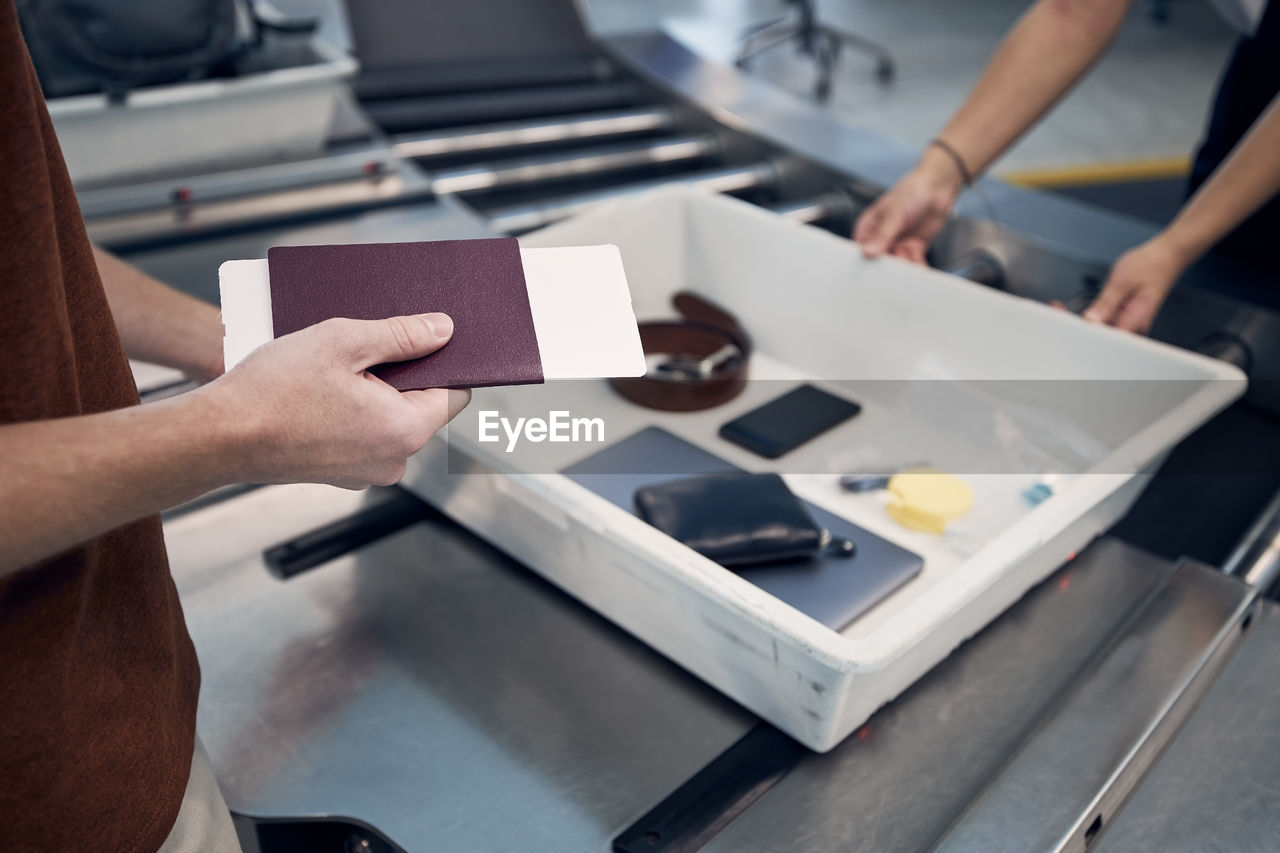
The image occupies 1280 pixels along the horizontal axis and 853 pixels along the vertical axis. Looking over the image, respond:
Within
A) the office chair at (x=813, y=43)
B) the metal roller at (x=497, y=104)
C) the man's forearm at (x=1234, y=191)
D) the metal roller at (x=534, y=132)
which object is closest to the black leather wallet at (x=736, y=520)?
the man's forearm at (x=1234, y=191)

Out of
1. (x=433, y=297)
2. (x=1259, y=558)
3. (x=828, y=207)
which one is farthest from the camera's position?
(x=828, y=207)

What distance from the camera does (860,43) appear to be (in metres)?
4.34

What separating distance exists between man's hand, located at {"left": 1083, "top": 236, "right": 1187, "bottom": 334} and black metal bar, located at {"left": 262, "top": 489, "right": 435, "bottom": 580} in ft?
2.61

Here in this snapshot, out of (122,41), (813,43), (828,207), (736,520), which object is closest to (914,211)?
(828,207)

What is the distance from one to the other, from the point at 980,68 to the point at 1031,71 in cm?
372

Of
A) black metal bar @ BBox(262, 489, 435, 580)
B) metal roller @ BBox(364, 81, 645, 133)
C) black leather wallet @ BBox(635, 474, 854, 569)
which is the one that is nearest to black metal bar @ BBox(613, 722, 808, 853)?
black leather wallet @ BBox(635, 474, 854, 569)

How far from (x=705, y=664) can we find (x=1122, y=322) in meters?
0.68

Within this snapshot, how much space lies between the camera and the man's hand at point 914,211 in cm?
131

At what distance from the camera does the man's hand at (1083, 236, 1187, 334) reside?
116 cm

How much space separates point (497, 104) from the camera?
218cm

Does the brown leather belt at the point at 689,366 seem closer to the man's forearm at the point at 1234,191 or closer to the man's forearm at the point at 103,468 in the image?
the man's forearm at the point at 1234,191

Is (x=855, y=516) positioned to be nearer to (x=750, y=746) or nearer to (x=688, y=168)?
(x=750, y=746)

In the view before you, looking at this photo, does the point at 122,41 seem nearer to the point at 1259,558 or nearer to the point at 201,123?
the point at 201,123

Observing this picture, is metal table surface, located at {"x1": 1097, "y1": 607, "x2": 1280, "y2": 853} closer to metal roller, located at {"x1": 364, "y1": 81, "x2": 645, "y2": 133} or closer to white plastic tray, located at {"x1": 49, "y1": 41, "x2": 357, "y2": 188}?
white plastic tray, located at {"x1": 49, "y1": 41, "x2": 357, "y2": 188}
